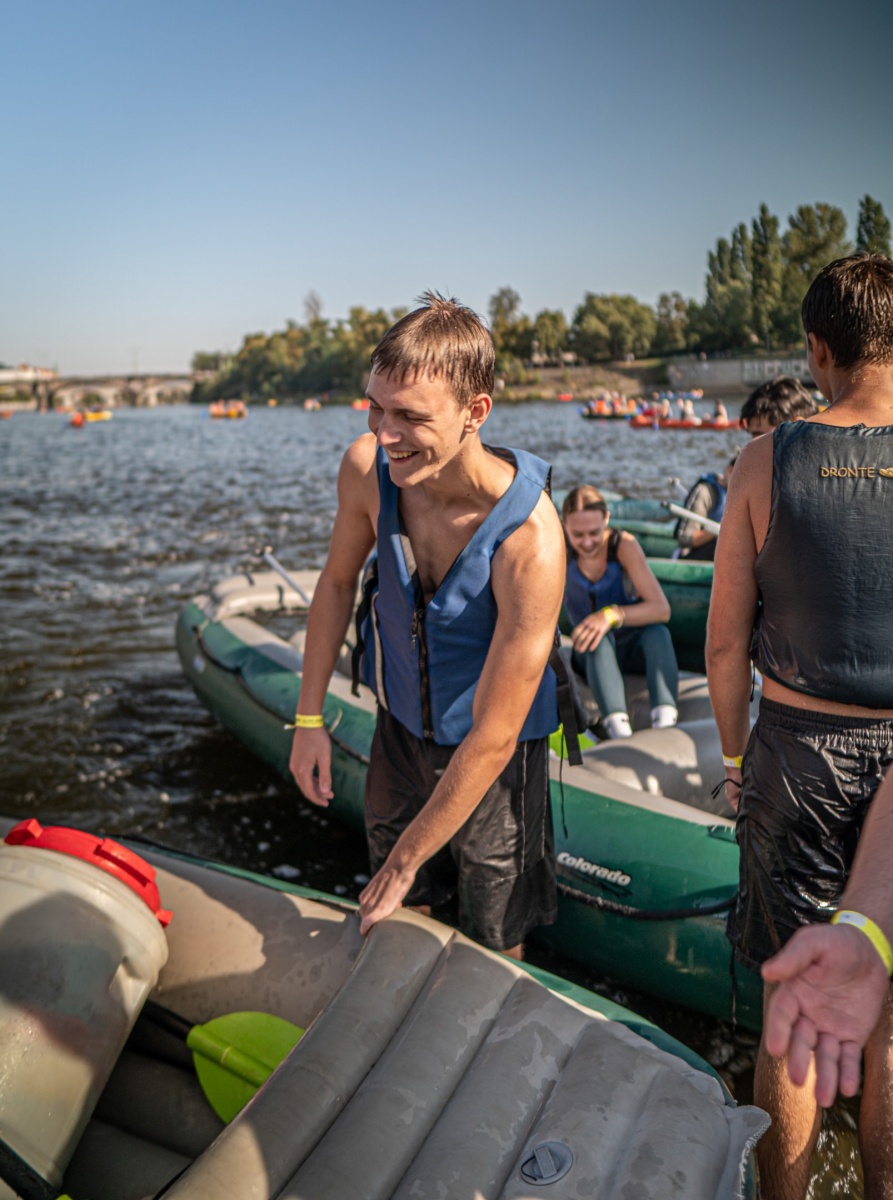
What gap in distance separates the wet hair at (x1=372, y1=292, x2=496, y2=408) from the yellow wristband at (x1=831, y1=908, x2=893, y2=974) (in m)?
1.14

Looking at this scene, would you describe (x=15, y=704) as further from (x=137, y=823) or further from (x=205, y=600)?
(x=137, y=823)

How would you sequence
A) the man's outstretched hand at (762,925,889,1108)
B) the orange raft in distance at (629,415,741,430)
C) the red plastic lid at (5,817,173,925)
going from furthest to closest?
the orange raft in distance at (629,415,741,430) < the red plastic lid at (5,817,173,925) < the man's outstretched hand at (762,925,889,1108)

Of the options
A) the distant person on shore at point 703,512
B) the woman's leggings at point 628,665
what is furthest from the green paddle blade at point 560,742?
the distant person on shore at point 703,512

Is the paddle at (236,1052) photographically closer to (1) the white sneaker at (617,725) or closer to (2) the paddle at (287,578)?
(1) the white sneaker at (617,725)

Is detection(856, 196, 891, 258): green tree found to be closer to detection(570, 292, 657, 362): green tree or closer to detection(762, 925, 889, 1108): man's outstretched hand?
detection(570, 292, 657, 362): green tree

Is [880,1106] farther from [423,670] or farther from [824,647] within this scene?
[423,670]

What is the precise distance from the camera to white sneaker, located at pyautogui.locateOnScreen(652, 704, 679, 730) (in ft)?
13.1

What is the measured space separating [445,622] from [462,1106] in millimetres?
955

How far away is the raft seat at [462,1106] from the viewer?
1476 mm

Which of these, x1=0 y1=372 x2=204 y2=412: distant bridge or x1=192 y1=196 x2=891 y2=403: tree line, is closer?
x1=192 y1=196 x2=891 y2=403: tree line

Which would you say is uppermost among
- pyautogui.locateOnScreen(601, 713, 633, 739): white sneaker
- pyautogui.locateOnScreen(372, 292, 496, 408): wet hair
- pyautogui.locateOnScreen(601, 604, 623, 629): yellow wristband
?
pyautogui.locateOnScreen(372, 292, 496, 408): wet hair

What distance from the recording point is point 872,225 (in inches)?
1613

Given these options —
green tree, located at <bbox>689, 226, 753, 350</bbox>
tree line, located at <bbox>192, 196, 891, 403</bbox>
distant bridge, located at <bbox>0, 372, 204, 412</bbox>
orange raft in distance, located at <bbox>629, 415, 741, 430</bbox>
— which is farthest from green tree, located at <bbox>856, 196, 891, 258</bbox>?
distant bridge, located at <bbox>0, 372, 204, 412</bbox>

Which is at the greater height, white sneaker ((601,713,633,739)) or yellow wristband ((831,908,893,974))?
yellow wristband ((831,908,893,974))
